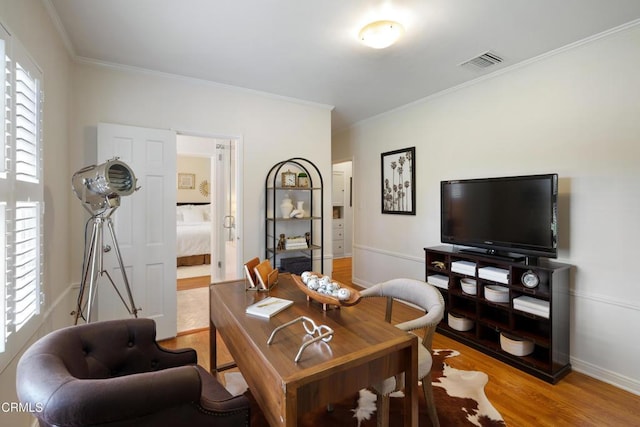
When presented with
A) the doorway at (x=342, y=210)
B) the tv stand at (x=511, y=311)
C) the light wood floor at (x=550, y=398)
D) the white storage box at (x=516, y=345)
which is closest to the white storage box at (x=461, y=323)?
the tv stand at (x=511, y=311)

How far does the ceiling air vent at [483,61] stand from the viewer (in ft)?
8.74

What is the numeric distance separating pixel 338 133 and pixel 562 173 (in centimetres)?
350

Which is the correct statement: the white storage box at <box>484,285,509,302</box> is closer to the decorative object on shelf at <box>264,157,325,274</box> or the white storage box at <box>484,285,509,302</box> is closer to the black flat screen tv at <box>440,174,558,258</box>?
the black flat screen tv at <box>440,174,558,258</box>

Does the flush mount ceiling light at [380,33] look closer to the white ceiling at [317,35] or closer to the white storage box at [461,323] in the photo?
the white ceiling at [317,35]

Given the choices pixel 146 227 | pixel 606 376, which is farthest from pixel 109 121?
pixel 606 376

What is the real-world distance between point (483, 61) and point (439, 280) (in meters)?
2.16

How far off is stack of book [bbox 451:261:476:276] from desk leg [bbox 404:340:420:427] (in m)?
1.79

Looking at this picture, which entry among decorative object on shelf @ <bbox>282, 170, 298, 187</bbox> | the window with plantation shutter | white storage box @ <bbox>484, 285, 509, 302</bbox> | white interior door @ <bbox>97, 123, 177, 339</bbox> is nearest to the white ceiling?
white interior door @ <bbox>97, 123, 177, 339</bbox>

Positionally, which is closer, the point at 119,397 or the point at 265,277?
the point at 119,397

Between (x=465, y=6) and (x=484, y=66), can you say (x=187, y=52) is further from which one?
(x=484, y=66)

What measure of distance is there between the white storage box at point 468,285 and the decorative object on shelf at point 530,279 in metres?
0.45

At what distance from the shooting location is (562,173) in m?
2.57

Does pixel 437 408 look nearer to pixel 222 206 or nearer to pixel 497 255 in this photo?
pixel 497 255

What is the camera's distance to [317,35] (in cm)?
234
